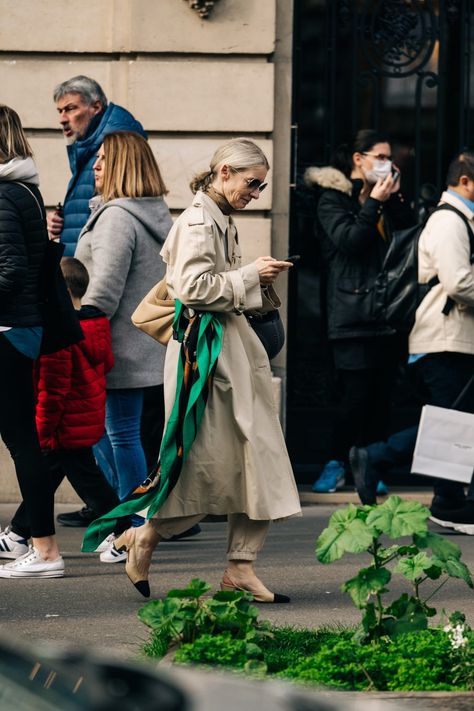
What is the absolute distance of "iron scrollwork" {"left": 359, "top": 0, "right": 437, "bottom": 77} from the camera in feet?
28.6

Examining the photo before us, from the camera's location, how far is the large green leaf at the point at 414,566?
438 centimetres

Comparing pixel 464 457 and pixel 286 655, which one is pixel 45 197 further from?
pixel 286 655

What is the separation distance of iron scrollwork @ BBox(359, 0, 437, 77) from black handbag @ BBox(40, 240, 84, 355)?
3.22m

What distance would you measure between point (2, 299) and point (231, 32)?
2.93 metres

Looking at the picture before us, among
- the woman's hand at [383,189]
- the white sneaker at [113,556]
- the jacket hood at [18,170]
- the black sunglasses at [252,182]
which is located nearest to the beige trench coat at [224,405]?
the black sunglasses at [252,182]

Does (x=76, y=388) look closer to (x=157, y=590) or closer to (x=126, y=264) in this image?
(x=126, y=264)

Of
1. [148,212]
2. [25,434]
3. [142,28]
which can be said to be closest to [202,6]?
[142,28]

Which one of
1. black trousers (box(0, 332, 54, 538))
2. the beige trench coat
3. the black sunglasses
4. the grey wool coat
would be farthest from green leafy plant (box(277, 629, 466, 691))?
the grey wool coat

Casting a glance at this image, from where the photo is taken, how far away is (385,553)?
14.7 feet

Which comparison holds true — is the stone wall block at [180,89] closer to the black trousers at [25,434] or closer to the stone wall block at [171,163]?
the stone wall block at [171,163]

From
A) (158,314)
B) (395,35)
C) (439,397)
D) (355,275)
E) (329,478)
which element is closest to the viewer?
(158,314)

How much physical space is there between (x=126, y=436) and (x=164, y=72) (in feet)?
8.10

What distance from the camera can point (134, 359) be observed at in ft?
23.0

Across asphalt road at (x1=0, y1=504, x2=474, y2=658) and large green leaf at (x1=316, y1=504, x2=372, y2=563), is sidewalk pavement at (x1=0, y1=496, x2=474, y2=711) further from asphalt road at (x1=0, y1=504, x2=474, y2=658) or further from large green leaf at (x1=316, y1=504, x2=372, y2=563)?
large green leaf at (x1=316, y1=504, x2=372, y2=563)
